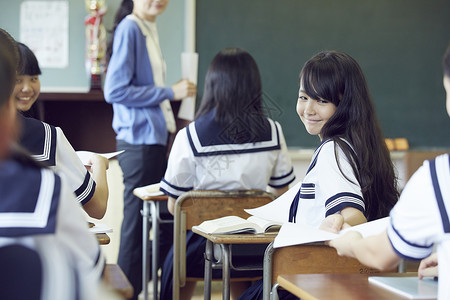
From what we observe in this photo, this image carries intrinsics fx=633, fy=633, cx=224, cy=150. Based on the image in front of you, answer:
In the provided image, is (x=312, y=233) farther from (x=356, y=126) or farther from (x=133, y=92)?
(x=133, y=92)

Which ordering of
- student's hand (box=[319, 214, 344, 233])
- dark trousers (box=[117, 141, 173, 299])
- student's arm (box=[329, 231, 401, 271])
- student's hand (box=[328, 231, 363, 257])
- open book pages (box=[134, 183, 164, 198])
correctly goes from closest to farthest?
student's arm (box=[329, 231, 401, 271]) < student's hand (box=[328, 231, 363, 257]) < student's hand (box=[319, 214, 344, 233]) < open book pages (box=[134, 183, 164, 198]) < dark trousers (box=[117, 141, 173, 299])

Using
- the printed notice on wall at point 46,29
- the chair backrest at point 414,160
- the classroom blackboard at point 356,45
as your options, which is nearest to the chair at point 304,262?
the chair backrest at point 414,160

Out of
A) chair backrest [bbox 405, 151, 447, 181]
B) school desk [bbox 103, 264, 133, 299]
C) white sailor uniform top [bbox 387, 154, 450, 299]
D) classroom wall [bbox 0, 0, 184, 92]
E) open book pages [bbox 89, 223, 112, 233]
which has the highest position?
classroom wall [bbox 0, 0, 184, 92]

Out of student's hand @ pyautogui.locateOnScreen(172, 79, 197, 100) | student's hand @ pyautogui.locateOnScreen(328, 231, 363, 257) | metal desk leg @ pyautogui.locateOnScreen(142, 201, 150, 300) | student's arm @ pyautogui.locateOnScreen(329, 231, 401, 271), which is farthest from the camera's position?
student's hand @ pyautogui.locateOnScreen(172, 79, 197, 100)

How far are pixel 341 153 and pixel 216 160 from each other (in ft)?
2.76

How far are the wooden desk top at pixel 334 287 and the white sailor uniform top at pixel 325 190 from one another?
42 centimetres

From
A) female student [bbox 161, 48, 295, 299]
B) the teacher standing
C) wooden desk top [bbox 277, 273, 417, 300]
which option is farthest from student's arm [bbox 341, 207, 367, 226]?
the teacher standing

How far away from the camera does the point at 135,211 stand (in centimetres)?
339

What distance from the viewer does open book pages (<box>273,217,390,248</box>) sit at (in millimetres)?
1380

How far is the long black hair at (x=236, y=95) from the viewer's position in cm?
268

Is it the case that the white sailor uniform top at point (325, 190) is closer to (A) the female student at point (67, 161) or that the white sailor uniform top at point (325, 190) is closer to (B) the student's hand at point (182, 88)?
(A) the female student at point (67, 161)

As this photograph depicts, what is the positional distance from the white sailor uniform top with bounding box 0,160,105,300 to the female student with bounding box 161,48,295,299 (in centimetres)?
180

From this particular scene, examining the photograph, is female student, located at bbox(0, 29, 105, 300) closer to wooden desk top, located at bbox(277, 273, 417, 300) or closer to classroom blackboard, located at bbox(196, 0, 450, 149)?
wooden desk top, located at bbox(277, 273, 417, 300)

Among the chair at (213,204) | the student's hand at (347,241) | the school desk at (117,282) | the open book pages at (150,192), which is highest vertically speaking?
the student's hand at (347,241)
